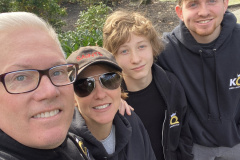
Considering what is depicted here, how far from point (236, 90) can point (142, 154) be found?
1.35 meters

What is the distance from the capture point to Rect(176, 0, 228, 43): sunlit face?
8.85ft

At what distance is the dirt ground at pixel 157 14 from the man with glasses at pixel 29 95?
6.55 m

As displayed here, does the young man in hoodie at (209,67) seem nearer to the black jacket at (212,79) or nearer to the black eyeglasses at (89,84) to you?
the black jacket at (212,79)

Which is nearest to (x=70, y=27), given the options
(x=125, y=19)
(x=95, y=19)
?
(x=95, y=19)

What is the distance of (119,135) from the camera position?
202cm

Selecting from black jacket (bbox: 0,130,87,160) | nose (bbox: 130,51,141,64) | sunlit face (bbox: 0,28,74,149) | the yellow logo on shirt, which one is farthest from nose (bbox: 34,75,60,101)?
the yellow logo on shirt

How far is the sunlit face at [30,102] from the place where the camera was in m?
1.19

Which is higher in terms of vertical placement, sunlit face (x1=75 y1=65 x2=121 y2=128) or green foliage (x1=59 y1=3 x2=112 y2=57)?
green foliage (x1=59 y1=3 x2=112 y2=57)

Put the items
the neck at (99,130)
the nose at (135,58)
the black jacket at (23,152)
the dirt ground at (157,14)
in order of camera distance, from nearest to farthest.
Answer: the black jacket at (23,152)
the neck at (99,130)
the nose at (135,58)
the dirt ground at (157,14)

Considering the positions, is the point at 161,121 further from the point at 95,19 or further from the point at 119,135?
the point at 95,19

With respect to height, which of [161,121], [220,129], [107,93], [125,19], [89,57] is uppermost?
[125,19]

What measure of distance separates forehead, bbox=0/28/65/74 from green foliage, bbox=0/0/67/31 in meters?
5.57

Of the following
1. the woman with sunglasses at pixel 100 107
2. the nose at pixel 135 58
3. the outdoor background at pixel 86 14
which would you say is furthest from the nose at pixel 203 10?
the outdoor background at pixel 86 14

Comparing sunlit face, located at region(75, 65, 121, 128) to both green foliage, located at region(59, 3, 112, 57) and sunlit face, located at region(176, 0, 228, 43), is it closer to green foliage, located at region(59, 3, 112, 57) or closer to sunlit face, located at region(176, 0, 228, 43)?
sunlit face, located at region(176, 0, 228, 43)
